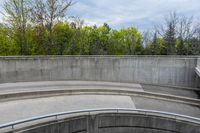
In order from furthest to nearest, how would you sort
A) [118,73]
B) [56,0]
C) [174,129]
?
[56,0]
[118,73]
[174,129]

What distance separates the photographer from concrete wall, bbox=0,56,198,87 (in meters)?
13.9

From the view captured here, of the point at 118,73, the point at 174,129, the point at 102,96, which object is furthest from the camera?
the point at 118,73

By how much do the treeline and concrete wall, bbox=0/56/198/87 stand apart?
5662 millimetres

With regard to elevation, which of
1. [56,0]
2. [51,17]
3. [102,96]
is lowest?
[102,96]

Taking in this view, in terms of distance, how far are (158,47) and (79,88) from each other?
75.9 feet

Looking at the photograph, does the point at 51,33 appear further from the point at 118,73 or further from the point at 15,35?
the point at 118,73

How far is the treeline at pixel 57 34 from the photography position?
61.0 feet

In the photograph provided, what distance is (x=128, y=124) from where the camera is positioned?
29.5ft

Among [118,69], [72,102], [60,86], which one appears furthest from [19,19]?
[72,102]

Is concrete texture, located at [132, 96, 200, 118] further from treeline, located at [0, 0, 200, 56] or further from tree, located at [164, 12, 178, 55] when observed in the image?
tree, located at [164, 12, 178, 55]

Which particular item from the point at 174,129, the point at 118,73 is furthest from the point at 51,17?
the point at 174,129

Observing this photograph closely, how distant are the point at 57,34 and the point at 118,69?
9108mm

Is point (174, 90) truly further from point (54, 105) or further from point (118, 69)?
point (54, 105)

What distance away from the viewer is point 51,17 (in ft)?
61.5
